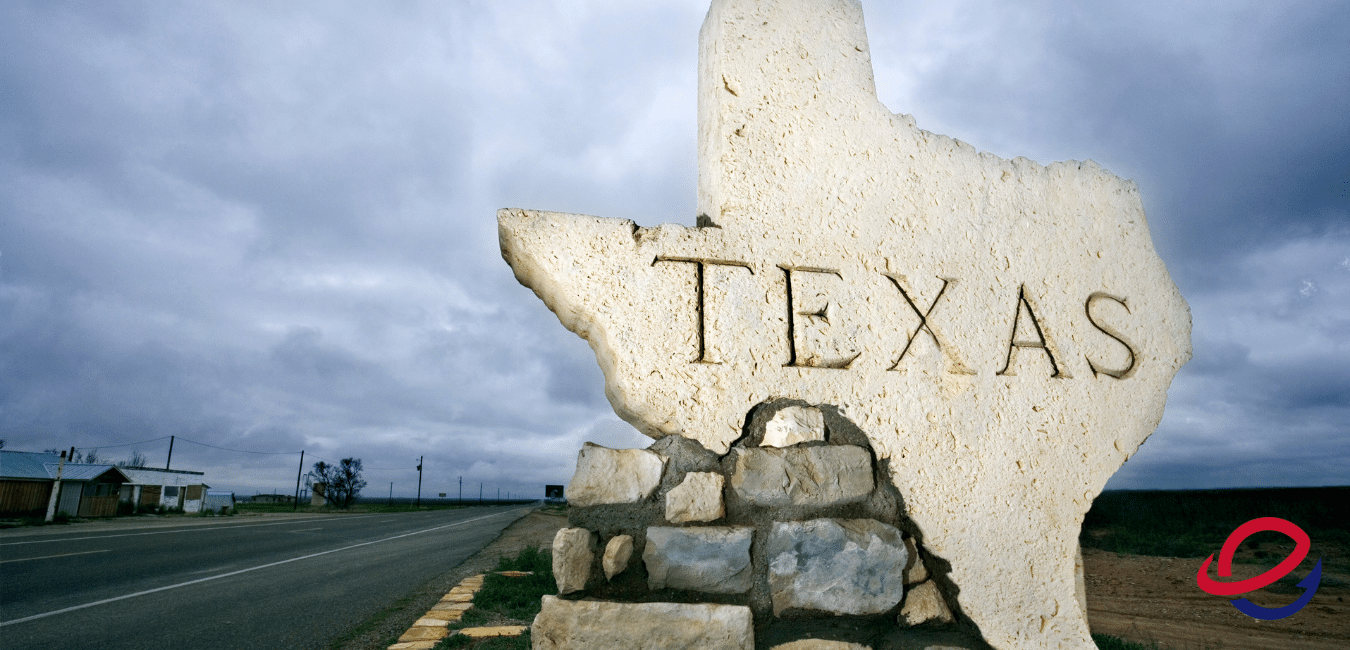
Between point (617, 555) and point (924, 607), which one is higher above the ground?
point (617, 555)

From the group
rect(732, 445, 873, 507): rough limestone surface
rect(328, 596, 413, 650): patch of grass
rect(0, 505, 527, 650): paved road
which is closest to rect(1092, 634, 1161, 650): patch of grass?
rect(732, 445, 873, 507): rough limestone surface

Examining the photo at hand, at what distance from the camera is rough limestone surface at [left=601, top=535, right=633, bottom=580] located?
162 cm

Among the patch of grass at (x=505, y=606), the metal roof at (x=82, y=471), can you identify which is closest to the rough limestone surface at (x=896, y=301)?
the patch of grass at (x=505, y=606)

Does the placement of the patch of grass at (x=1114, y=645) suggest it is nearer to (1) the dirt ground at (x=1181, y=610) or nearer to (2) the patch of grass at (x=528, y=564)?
(1) the dirt ground at (x=1181, y=610)

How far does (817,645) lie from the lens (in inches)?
63.1

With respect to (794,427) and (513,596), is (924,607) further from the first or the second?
(513,596)

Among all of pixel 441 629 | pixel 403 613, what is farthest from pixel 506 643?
pixel 403 613

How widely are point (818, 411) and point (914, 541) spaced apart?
452 mm

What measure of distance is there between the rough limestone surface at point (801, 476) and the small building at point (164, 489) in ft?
117

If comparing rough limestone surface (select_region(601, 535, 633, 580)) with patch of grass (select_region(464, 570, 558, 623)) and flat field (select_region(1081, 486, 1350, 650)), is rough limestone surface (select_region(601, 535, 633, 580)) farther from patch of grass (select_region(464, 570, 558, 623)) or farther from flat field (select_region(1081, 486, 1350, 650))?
flat field (select_region(1081, 486, 1350, 650))

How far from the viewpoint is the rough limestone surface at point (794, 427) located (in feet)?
5.76

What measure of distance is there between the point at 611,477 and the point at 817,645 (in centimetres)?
68

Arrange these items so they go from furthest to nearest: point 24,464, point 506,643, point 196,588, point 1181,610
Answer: point 24,464, point 1181,610, point 196,588, point 506,643

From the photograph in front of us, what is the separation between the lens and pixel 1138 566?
12.5m
